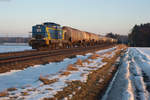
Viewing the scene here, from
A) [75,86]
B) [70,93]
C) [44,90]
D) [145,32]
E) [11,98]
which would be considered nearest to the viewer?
[11,98]

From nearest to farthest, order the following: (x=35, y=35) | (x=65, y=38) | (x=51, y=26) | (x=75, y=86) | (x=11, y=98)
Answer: (x=11, y=98) < (x=75, y=86) < (x=35, y=35) < (x=51, y=26) < (x=65, y=38)

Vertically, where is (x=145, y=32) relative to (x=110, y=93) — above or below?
above

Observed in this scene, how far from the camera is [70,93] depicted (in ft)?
20.8

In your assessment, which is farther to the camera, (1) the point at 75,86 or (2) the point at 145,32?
(2) the point at 145,32

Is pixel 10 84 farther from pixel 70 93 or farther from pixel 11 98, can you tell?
pixel 70 93

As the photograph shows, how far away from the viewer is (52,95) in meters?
6.08

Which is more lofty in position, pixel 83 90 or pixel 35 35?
pixel 35 35

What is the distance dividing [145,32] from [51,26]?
8358 cm

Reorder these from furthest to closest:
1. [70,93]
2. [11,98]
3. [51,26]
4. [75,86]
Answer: [51,26], [75,86], [70,93], [11,98]

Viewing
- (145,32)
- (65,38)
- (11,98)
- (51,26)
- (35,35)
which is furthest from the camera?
(145,32)

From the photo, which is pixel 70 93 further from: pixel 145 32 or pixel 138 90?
pixel 145 32

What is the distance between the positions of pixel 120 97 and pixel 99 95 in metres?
0.75

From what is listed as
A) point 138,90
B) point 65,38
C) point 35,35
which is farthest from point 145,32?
point 138,90

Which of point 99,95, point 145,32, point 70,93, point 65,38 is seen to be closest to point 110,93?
point 99,95
